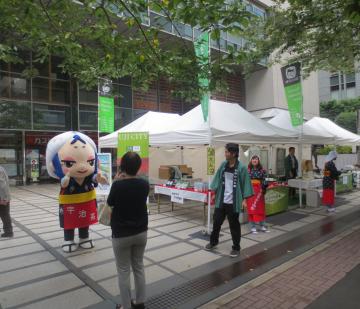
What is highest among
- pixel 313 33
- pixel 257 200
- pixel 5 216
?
pixel 313 33

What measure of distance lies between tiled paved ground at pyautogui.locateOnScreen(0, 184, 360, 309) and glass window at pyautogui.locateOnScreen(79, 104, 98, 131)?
1044 cm

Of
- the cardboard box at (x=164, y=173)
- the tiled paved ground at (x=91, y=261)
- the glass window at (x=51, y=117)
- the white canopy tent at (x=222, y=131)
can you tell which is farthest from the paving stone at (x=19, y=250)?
the glass window at (x=51, y=117)

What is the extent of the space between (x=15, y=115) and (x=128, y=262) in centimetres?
1515

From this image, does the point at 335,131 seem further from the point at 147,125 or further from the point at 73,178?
the point at 73,178

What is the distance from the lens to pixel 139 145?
8211mm

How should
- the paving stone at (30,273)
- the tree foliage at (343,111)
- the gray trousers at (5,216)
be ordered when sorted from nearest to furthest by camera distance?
the paving stone at (30,273) → the gray trousers at (5,216) → the tree foliage at (343,111)

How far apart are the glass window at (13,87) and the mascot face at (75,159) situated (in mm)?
12823

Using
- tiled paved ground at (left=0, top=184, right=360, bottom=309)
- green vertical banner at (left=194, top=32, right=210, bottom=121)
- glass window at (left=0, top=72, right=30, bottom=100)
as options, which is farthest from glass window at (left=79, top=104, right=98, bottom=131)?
green vertical banner at (left=194, top=32, right=210, bottom=121)

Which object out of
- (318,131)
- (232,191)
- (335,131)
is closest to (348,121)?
(335,131)

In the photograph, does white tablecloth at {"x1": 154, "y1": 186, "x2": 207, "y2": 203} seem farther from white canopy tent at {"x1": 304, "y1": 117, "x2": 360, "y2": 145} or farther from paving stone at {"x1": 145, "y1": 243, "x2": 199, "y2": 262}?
white canopy tent at {"x1": 304, "y1": 117, "x2": 360, "y2": 145}

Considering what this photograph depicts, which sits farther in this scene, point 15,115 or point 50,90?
point 50,90

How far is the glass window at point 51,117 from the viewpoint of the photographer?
16875 mm

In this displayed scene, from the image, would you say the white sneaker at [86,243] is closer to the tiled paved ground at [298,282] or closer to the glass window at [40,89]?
the tiled paved ground at [298,282]

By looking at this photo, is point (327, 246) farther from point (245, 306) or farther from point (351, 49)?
point (351, 49)
